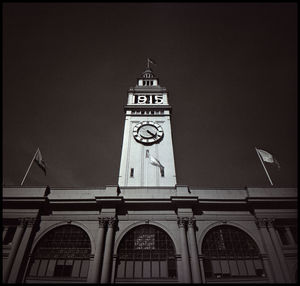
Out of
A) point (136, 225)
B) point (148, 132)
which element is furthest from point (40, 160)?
point (148, 132)

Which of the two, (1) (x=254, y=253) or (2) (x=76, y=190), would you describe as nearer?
(1) (x=254, y=253)

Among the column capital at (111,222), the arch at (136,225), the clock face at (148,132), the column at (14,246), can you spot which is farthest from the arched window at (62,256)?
the clock face at (148,132)

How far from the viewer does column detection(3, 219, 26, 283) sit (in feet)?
60.3

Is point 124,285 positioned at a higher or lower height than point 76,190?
lower

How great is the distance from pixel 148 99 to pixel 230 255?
98.5 ft

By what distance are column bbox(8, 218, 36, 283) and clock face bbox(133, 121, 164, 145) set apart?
17.9 meters

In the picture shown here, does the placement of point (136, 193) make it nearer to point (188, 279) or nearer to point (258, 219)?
point (188, 279)

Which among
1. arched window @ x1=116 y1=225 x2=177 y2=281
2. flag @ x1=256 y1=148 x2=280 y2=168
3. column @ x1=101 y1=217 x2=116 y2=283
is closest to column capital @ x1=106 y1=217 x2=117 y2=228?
column @ x1=101 y1=217 x2=116 y2=283

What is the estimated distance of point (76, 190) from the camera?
2469 centimetres

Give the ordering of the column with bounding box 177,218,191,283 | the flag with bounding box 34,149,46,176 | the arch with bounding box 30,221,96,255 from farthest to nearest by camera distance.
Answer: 1. the flag with bounding box 34,149,46,176
2. the arch with bounding box 30,221,96,255
3. the column with bounding box 177,218,191,283

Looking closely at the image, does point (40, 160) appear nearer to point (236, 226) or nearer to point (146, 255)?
point (146, 255)

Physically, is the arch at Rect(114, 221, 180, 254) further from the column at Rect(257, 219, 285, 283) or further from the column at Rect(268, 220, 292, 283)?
the column at Rect(268, 220, 292, 283)

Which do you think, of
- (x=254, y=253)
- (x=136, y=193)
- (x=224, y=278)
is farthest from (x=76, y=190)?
(x=254, y=253)

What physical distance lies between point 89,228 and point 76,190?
15.7ft
